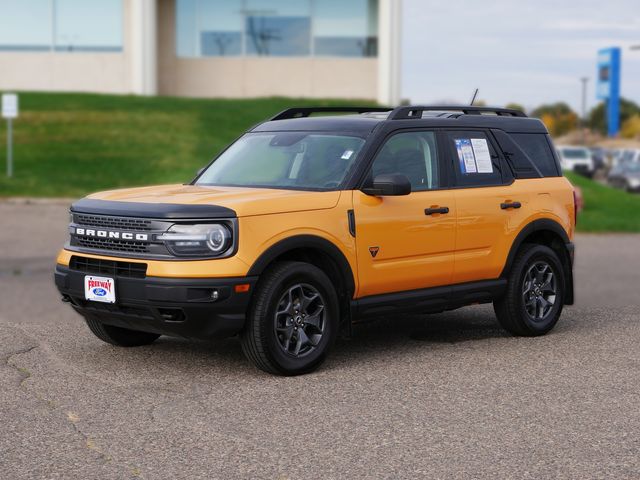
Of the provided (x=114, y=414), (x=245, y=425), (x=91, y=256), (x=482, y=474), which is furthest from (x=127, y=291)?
(x=482, y=474)

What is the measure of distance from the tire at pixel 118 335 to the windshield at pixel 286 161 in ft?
4.22

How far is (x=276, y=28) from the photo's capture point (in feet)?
125

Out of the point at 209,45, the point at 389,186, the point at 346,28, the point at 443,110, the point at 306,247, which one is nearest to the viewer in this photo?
the point at 306,247

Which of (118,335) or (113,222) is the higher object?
(113,222)

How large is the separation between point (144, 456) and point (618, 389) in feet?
10.7

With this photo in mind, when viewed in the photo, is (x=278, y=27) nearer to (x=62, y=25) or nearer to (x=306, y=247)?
(x=62, y=25)

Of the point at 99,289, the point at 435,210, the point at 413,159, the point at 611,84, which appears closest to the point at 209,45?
the point at 413,159

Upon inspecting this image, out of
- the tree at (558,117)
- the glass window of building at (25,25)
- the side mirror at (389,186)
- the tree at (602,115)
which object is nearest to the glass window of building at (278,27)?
the glass window of building at (25,25)

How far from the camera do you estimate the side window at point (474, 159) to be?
8562mm

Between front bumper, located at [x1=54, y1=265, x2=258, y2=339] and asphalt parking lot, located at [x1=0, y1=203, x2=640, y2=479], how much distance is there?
373 mm

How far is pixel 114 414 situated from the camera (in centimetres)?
626

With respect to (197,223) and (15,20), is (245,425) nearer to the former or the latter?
(197,223)

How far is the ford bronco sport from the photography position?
22.9ft

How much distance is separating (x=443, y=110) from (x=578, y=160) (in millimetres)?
38982
